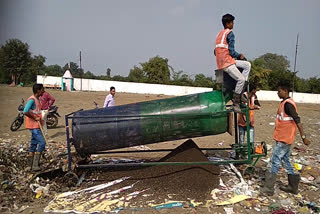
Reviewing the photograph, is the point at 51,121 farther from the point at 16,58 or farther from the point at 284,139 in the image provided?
the point at 16,58

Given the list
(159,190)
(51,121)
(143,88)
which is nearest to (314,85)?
(143,88)

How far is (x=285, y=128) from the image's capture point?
154 inches

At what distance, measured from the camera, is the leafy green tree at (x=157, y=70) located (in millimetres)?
37875

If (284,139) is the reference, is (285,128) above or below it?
above

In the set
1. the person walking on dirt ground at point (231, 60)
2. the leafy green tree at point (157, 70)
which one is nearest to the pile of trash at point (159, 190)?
the person walking on dirt ground at point (231, 60)

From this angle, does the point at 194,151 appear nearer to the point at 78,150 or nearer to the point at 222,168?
the point at 222,168

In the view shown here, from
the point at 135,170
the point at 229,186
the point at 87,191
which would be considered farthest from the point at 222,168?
the point at 87,191

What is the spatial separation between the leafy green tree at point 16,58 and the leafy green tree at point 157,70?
697 inches

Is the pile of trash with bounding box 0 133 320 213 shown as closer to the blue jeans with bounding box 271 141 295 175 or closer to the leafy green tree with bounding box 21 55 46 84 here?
the blue jeans with bounding box 271 141 295 175

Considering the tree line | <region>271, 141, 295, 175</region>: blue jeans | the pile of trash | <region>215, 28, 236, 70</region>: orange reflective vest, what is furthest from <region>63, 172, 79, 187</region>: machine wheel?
the tree line

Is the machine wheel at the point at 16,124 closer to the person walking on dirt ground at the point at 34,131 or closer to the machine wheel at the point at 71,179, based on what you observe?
the person walking on dirt ground at the point at 34,131

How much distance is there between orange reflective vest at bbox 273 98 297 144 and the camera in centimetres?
388

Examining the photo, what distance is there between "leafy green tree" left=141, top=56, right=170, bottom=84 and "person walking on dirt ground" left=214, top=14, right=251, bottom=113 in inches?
1335

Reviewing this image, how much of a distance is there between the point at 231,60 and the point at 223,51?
0.21 metres
